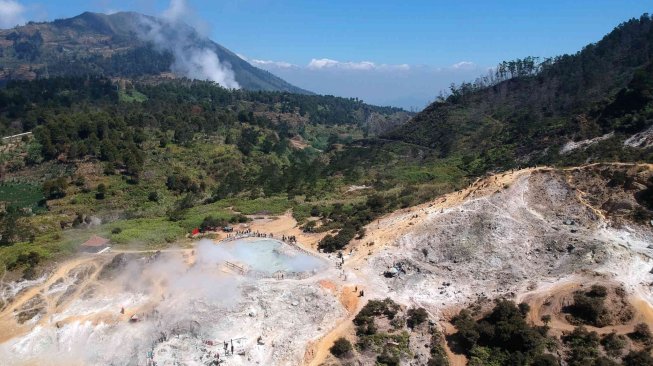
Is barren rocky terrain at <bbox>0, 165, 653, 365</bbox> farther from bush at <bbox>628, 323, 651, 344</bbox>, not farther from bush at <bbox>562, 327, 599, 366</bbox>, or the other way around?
bush at <bbox>562, 327, 599, 366</bbox>

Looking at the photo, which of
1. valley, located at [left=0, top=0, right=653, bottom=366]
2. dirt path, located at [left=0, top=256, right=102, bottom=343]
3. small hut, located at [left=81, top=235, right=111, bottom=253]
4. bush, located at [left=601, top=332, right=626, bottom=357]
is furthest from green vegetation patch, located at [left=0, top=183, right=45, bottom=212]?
bush, located at [left=601, top=332, right=626, bottom=357]

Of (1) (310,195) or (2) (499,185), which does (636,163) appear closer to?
(2) (499,185)

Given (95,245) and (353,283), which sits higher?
(95,245)

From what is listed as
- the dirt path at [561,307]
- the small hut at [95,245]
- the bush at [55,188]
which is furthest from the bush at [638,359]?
the bush at [55,188]

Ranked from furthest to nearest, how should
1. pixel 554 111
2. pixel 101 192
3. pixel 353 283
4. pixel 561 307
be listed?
pixel 554 111 → pixel 101 192 → pixel 353 283 → pixel 561 307

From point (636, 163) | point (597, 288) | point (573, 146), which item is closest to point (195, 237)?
point (597, 288)

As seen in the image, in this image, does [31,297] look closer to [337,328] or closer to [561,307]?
[337,328]

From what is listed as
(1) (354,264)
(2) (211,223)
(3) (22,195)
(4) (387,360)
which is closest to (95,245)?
(2) (211,223)
